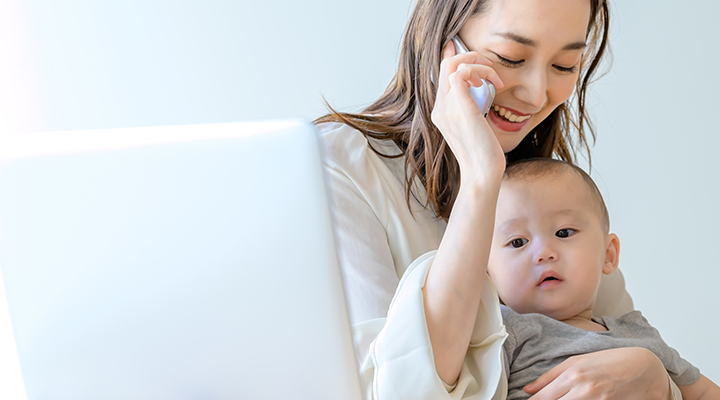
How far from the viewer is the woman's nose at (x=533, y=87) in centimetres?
119

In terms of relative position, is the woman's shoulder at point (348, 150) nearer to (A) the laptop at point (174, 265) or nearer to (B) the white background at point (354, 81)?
(A) the laptop at point (174, 265)

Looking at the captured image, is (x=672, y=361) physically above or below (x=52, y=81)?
below

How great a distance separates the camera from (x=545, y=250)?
108cm

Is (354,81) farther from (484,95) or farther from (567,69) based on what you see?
(484,95)

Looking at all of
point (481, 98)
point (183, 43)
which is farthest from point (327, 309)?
point (183, 43)

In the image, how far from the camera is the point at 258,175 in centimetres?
55

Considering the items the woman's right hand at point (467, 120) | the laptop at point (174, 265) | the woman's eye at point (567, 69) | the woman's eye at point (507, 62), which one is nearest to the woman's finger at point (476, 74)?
the woman's right hand at point (467, 120)

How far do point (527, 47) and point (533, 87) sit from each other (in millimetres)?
71

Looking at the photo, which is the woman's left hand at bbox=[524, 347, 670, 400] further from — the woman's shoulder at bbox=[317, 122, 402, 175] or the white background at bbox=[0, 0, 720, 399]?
the white background at bbox=[0, 0, 720, 399]

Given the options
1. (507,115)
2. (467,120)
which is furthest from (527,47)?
(467,120)

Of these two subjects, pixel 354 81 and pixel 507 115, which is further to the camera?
pixel 354 81

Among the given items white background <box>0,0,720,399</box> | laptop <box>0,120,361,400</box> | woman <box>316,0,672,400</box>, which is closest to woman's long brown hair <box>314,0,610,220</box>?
woman <box>316,0,672,400</box>

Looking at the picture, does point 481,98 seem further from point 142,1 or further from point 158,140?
point 142,1

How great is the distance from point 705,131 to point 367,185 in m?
1.85
